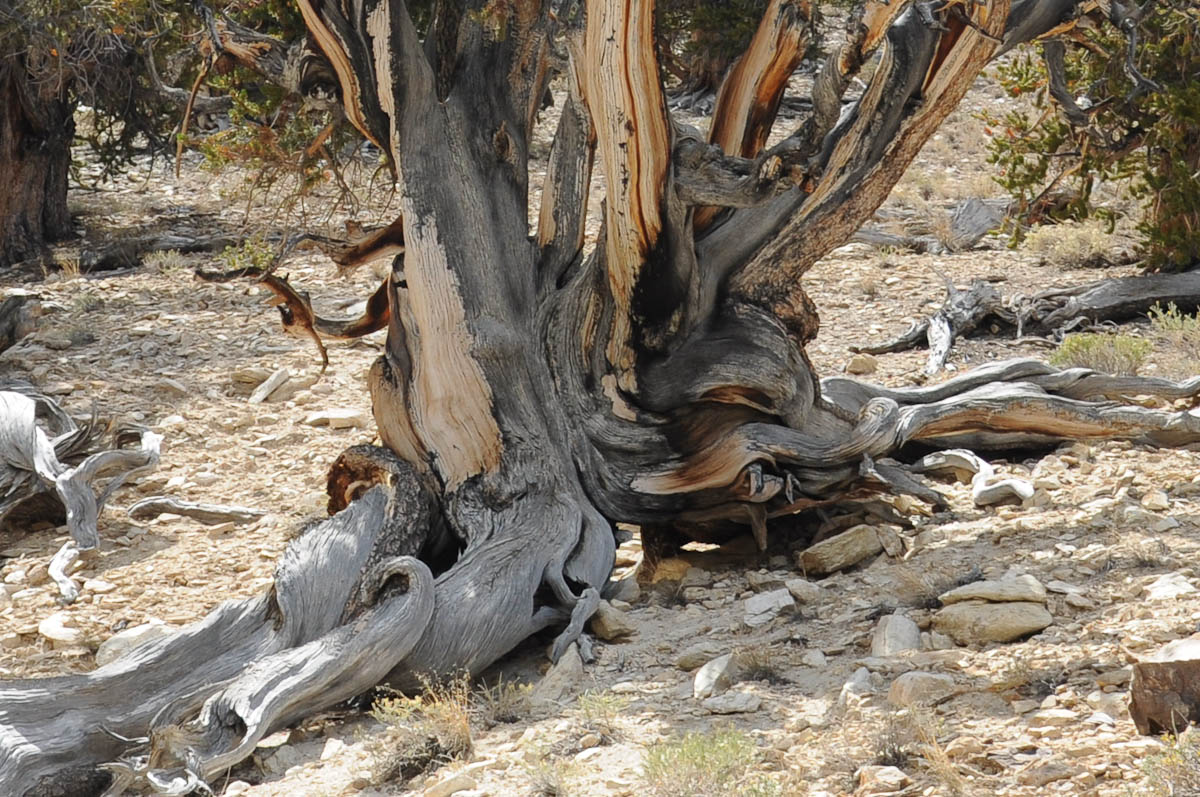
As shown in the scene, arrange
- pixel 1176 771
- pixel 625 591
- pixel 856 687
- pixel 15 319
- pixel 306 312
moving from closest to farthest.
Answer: pixel 1176 771
pixel 856 687
pixel 625 591
pixel 306 312
pixel 15 319

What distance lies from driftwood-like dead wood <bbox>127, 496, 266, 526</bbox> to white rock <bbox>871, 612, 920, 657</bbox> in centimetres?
354

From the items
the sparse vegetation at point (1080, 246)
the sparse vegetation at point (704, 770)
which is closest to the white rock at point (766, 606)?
the sparse vegetation at point (704, 770)

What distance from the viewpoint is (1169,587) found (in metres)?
4.10

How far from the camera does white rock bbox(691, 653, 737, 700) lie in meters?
4.05

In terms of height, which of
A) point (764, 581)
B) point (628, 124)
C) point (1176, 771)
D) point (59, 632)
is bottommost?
point (59, 632)

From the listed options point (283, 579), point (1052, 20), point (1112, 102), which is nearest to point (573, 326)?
point (283, 579)

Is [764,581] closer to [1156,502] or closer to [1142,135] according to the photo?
[1156,502]

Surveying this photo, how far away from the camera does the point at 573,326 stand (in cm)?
562

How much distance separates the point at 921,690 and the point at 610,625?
1439mm

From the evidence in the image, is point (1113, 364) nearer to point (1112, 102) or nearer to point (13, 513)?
point (1112, 102)

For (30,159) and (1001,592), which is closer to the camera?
(1001,592)

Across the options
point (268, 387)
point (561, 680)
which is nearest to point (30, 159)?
point (268, 387)

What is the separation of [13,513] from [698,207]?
3.94 meters

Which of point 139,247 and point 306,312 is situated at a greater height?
point 306,312
